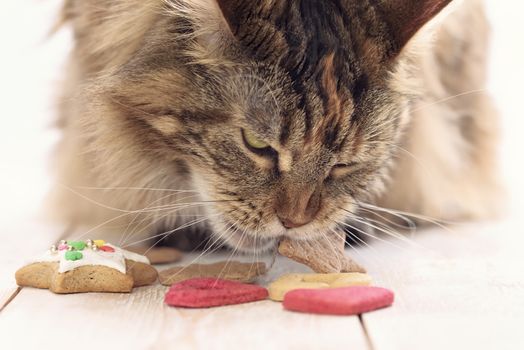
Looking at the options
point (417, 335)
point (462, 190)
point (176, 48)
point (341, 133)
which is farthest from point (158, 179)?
point (462, 190)

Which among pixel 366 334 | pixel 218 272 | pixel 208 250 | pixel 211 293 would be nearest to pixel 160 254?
pixel 208 250

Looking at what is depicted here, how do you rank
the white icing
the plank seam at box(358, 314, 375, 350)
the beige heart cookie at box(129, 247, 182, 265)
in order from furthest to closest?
the beige heart cookie at box(129, 247, 182, 265), the white icing, the plank seam at box(358, 314, 375, 350)

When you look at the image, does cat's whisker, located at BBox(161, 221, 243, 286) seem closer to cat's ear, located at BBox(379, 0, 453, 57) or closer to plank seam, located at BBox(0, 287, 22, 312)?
plank seam, located at BBox(0, 287, 22, 312)

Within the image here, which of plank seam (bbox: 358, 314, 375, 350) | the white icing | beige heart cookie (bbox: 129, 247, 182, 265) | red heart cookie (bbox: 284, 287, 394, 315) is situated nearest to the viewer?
plank seam (bbox: 358, 314, 375, 350)

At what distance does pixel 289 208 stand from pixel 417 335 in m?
0.33

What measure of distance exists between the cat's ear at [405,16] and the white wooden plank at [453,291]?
0.47 m

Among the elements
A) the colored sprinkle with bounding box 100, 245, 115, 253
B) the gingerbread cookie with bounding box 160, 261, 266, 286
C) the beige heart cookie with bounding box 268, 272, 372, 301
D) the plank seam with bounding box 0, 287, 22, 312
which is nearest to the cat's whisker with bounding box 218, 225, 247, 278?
the gingerbread cookie with bounding box 160, 261, 266, 286

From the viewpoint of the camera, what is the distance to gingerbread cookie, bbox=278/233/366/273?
1.60m

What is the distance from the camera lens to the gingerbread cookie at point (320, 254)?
1.60 meters

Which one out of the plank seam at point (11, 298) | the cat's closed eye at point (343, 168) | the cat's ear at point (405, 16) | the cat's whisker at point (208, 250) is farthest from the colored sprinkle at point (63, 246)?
the cat's ear at point (405, 16)

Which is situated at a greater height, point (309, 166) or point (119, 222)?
point (309, 166)

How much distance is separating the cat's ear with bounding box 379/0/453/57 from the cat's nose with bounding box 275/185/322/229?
0.30 metres

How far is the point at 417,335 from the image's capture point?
133 cm

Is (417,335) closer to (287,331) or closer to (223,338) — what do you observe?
(287,331)
